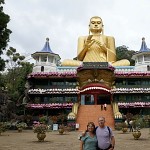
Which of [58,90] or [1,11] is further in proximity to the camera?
[58,90]

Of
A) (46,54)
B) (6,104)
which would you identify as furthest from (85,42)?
(6,104)

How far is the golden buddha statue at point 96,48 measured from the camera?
36844 millimetres

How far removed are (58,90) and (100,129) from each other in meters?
29.4

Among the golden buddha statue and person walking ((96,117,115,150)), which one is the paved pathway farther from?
the golden buddha statue

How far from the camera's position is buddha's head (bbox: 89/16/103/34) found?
129 ft

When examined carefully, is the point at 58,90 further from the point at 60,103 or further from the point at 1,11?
the point at 1,11

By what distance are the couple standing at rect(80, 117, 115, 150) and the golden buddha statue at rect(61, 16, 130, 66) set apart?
30.3m

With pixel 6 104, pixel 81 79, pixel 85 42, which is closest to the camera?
pixel 6 104

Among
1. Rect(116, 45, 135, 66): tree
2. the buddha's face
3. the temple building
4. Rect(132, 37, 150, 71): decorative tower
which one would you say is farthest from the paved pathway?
Rect(116, 45, 135, 66): tree

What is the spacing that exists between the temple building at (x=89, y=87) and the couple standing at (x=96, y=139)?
86.0 ft

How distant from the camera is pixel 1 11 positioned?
22250mm

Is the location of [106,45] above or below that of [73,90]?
above

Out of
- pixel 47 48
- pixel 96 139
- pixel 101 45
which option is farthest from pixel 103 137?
pixel 47 48

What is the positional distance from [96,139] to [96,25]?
34282mm
